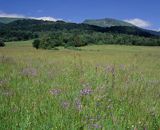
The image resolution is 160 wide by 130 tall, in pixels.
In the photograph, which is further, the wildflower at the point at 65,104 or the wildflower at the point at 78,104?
the wildflower at the point at 65,104

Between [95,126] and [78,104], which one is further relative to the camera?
[78,104]

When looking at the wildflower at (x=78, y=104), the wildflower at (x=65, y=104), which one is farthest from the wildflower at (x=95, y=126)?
the wildflower at (x=65, y=104)

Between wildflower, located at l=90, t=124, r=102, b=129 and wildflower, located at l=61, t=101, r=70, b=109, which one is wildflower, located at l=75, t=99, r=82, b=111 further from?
wildflower, located at l=90, t=124, r=102, b=129

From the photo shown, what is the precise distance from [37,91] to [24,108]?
54.4 inches

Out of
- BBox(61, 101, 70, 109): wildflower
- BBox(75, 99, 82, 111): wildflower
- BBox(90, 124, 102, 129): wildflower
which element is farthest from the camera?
BBox(61, 101, 70, 109): wildflower

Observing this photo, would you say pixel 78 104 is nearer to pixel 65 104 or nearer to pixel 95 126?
pixel 65 104

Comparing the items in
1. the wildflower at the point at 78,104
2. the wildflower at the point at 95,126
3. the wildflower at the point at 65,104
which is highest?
the wildflower at the point at 78,104

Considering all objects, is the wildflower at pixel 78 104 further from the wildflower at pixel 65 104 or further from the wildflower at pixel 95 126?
the wildflower at pixel 95 126

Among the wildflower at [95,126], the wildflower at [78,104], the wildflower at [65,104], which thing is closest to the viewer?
the wildflower at [95,126]

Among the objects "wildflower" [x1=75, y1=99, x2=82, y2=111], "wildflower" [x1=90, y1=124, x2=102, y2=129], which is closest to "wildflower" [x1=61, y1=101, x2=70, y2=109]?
"wildflower" [x1=75, y1=99, x2=82, y2=111]

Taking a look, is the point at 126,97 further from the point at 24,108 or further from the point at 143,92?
the point at 24,108

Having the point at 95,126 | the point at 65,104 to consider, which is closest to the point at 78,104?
the point at 65,104

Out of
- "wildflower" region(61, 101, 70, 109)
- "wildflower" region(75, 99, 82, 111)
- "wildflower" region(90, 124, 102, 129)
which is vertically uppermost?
"wildflower" region(75, 99, 82, 111)

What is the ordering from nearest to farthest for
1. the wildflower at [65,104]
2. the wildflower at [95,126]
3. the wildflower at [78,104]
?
the wildflower at [95,126]
the wildflower at [78,104]
the wildflower at [65,104]
